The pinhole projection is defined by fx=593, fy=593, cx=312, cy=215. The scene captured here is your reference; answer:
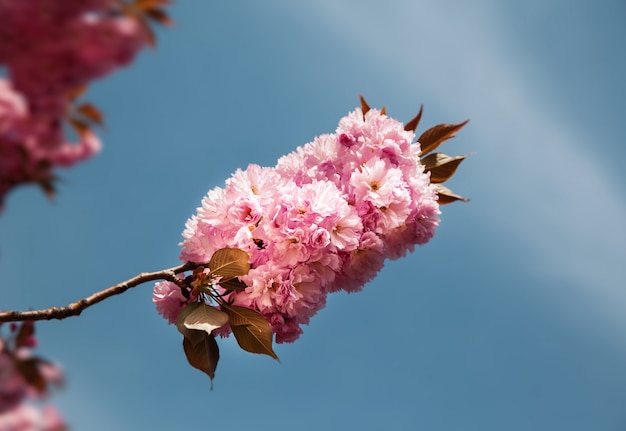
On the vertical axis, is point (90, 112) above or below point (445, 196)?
below

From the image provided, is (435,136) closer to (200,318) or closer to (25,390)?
(200,318)

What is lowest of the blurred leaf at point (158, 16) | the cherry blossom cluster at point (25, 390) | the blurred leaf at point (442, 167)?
the cherry blossom cluster at point (25, 390)

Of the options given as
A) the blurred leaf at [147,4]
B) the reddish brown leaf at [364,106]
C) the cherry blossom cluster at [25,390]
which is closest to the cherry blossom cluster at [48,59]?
the blurred leaf at [147,4]

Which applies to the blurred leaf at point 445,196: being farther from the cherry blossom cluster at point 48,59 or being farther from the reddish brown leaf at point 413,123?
the cherry blossom cluster at point 48,59

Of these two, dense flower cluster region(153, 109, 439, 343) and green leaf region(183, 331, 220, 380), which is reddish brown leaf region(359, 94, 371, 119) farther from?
green leaf region(183, 331, 220, 380)

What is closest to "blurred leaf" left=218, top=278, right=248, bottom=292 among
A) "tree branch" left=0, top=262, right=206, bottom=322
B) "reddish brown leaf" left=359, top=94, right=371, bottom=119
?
"tree branch" left=0, top=262, right=206, bottom=322

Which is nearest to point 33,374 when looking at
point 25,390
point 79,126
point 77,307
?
point 25,390
